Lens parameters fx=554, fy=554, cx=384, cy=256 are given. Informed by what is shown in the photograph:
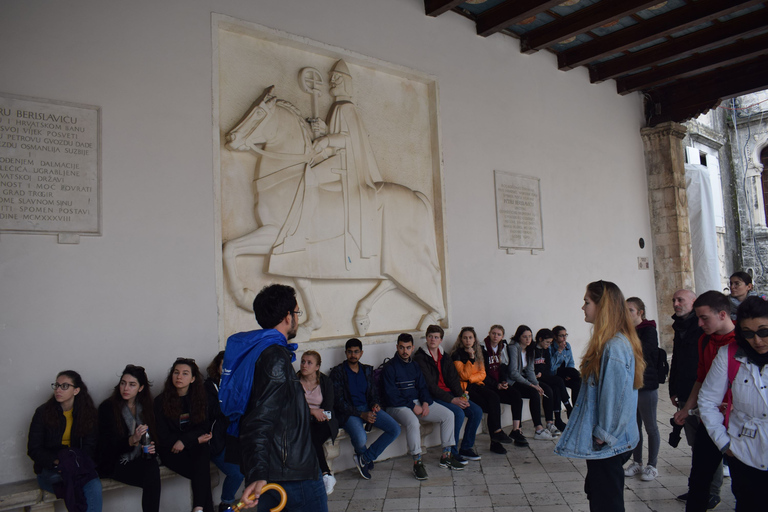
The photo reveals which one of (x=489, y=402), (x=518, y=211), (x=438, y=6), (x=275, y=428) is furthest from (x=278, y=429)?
(x=518, y=211)

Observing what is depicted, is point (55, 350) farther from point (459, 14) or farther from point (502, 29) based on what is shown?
point (502, 29)

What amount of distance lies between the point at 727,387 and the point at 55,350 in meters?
3.74

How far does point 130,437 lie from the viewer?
11.2ft

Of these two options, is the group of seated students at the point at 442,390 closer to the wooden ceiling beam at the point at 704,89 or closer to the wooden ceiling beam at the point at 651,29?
the wooden ceiling beam at the point at 651,29

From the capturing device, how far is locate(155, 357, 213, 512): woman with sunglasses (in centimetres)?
353

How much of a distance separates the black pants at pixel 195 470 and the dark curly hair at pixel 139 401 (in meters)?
0.19

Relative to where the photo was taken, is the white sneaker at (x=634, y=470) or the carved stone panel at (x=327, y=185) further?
the carved stone panel at (x=327, y=185)

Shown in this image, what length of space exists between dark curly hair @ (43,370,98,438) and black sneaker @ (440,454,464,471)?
2.74 metres

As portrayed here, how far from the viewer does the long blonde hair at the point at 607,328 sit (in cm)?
248

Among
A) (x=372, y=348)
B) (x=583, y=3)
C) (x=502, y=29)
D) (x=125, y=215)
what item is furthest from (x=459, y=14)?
(x=125, y=215)

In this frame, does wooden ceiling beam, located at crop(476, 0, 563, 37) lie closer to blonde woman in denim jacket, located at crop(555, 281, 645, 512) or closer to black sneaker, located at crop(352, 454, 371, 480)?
blonde woman in denim jacket, located at crop(555, 281, 645, 512)

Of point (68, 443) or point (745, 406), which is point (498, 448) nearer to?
point (745, 406)

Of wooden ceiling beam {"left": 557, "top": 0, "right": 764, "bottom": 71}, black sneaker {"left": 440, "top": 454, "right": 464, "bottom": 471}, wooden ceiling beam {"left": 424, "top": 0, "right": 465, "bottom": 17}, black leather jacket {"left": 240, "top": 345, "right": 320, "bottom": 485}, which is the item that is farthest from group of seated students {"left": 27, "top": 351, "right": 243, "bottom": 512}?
wooden ceiling beam {"left": 557, "top": 0, "right": 764, "bottom": 71}

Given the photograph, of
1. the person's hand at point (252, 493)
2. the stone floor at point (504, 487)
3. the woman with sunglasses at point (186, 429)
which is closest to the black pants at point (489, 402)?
the stone floor at point (504, 487)
